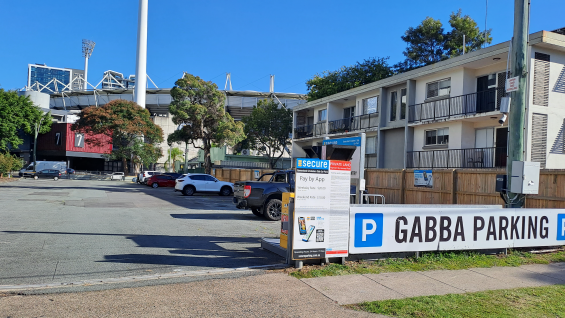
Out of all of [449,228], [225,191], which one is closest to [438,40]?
[225,191]

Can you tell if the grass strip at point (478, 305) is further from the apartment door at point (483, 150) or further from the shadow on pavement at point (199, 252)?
the apartment door at point (483, 150)

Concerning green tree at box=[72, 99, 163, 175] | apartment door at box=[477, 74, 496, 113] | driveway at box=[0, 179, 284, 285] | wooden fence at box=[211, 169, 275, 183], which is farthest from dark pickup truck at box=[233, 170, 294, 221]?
green tree at box=[72, 99, 163, 175]

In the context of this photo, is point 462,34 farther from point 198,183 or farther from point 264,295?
point 264,295

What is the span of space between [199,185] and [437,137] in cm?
1539

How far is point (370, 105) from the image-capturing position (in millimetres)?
28547

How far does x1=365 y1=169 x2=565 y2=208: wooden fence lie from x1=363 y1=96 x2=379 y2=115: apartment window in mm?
7431

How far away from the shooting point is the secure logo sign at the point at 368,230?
8.15m

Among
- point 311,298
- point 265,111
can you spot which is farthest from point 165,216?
point 265,111

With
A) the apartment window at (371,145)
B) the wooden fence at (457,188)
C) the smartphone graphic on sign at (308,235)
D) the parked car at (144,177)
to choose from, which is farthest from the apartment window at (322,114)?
the smartphone graphic on sign at (308,235)

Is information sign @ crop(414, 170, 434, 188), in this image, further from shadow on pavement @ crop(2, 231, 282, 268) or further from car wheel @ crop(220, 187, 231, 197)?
car wheel @ crop(220, 187, 231, 197)

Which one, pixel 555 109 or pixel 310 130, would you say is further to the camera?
pixel 310 130

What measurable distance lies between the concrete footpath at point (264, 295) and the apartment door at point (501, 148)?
1257cm

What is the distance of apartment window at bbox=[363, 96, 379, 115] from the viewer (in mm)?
28017

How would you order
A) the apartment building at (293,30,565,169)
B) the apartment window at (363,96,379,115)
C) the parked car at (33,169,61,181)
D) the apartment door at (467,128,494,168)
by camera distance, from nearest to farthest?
the apartment building at (293,30,565,169), the apartment door at (467,128,494,168), the apartment window at (363,96,379,115), the parked car at (33,169,61,181)
